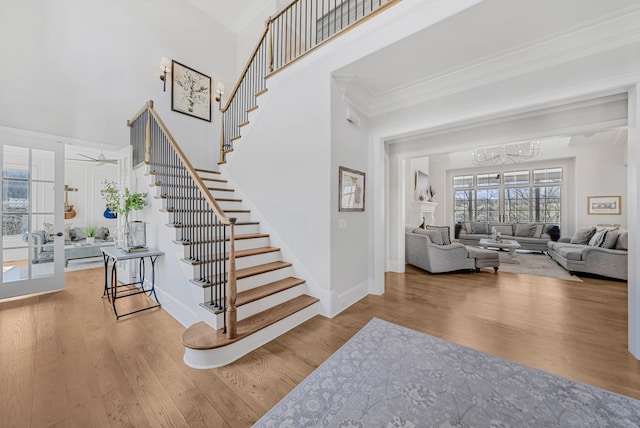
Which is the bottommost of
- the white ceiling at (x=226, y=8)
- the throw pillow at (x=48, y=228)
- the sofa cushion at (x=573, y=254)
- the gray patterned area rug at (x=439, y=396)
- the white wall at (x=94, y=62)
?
the gray patterned area rug at (x=439, y=396)

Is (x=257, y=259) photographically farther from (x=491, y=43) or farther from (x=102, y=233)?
(x=102, y=233)

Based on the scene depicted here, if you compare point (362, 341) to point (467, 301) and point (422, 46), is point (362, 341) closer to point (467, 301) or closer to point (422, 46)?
point (467, 301)

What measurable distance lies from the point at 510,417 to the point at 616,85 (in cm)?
299

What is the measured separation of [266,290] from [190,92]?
15.7 ft

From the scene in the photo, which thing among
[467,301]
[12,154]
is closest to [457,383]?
[467,301]

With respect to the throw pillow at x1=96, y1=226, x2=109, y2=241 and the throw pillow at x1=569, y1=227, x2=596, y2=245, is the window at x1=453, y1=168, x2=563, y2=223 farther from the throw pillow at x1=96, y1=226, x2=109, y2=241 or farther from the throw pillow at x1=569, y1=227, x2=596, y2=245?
the throw pillow at x1=96, y1=226, x2=109, y2=241

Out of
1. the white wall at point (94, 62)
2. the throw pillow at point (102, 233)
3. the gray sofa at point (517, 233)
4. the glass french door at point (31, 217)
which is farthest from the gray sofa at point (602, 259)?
the throw pillow at point (102, 233)

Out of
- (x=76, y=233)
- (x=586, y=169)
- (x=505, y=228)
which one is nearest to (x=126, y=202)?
(x=76, y=233)

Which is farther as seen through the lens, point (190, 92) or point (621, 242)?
point (190, 92)

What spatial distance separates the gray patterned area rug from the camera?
1.49 meters

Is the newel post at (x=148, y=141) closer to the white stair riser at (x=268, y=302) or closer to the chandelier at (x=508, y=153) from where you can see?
the white stair riser at (x=268, y=302)

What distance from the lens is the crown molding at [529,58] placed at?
6.98 ft

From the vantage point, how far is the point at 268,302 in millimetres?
2650

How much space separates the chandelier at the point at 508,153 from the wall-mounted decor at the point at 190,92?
23.1 ft
